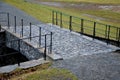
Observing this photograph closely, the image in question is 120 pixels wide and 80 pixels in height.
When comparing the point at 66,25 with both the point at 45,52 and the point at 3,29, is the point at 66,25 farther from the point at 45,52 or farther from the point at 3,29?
the point at 45,52

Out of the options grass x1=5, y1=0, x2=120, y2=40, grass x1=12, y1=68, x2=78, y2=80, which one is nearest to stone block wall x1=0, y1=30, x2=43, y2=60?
grass x1=12, y1=68, x2=78, y2=80

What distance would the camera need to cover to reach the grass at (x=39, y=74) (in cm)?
1080

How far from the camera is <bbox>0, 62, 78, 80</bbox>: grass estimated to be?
10.8m

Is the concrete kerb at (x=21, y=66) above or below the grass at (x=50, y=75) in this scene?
above

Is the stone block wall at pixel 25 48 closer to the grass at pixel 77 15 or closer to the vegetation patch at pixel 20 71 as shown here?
the vegetation patch at pixel 20 71

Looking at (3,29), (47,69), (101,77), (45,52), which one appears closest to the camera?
(101,77)

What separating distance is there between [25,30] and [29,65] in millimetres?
7083

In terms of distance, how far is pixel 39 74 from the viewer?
1105cm

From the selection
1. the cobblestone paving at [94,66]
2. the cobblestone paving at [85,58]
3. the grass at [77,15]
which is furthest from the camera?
the grass at [77,15]

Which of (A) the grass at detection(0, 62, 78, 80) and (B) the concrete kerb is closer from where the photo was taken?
(A) the grass at detection(0, 62, 78, 80)

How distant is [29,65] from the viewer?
12.0 meters

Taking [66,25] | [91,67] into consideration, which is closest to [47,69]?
[91,67]

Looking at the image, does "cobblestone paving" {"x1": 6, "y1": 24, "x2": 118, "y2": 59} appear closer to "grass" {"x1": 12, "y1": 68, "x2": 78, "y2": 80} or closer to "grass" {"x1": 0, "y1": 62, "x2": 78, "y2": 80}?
"grass" {"x1": 0, "y1": 62, "x2": 78, "y2": 80}

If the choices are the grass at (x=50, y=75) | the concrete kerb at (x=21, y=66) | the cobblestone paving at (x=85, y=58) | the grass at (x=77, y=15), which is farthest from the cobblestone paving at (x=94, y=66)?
the grass at (x=77, y=15)
